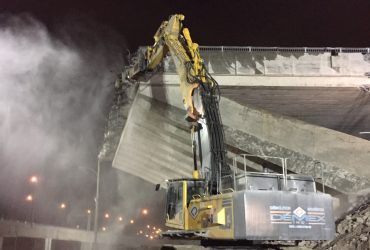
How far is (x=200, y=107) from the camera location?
1159cm

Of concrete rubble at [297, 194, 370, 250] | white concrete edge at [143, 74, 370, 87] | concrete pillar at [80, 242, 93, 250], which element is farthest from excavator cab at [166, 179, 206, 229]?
concrete pillar at [80, 242, 93, 250]

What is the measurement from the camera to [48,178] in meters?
43.4

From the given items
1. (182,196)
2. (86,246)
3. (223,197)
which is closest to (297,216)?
(223,197)

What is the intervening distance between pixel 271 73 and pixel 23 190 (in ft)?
105

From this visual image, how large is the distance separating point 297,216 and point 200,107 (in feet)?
14.7

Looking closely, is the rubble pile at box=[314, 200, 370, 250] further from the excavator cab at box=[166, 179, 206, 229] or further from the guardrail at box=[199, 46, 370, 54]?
the guardrail at box=[199, 46, 370, 54]

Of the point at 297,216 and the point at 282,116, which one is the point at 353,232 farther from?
the point at 297,216

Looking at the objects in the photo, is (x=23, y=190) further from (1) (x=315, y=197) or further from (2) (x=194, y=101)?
(1) (x=315, y=197)

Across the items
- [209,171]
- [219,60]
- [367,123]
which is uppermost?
[219,60]

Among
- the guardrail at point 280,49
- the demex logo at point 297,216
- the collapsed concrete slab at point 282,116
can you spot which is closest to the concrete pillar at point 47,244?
the collapsed concrete slab at point 282,116

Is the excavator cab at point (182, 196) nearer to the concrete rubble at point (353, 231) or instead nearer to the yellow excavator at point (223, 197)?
the yellow excavator at point (223, 197)

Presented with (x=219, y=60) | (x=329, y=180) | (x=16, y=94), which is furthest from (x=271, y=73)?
(x=16, y=94)

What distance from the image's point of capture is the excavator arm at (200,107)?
34.0 feet

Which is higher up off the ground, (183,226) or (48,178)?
(48,178)
